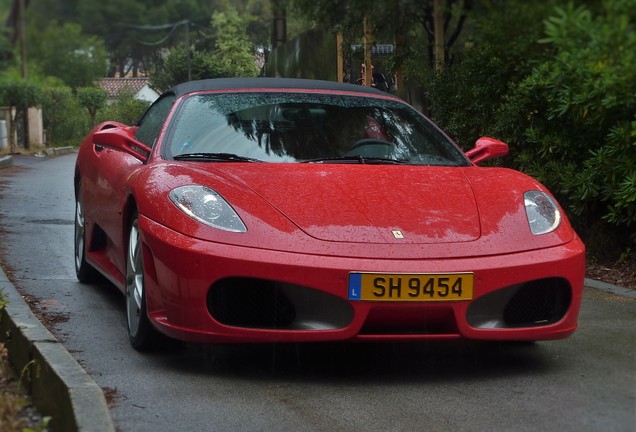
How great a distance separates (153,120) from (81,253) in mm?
1176

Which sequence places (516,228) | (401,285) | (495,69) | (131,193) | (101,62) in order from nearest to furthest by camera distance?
(401,285) → (516,228) → (131,193) → (101,62) → (495,69)

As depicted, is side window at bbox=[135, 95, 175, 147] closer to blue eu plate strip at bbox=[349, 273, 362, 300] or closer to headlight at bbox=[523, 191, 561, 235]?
blue eu plate strip at bbox=[349, 273, 362, 300]

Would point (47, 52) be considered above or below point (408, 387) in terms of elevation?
above

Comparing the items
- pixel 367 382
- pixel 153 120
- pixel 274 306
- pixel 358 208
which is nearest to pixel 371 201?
pixel 358 208

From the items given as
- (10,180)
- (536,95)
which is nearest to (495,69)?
(536,95)

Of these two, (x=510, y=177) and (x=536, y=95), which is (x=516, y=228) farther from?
(x=536, y=95)

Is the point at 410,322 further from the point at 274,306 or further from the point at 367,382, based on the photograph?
the point at 274,306

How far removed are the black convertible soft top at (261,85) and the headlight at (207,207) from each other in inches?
51.1

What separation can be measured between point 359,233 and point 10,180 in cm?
1355

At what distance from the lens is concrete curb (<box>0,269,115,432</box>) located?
→ 376 cm

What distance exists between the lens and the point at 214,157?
5.27 meters

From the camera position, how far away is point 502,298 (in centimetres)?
451

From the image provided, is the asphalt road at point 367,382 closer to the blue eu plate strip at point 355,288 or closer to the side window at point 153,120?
the blue eu plate strip at point 355,288

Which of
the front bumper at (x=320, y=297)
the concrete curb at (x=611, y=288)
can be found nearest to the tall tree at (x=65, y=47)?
the front bumper at (x=320, y=297)
